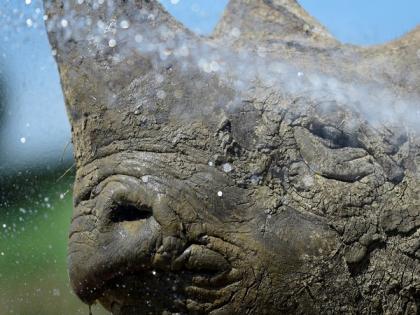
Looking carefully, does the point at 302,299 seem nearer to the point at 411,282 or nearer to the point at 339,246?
the point at 339,246

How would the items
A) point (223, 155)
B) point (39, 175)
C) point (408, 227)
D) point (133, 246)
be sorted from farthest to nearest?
point (39, 175) → point (408, 227) → point (223, 155) → point (133, 246)

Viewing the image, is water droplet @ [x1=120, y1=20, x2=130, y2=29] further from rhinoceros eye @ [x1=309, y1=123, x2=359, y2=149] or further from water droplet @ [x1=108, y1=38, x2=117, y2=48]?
rhinoceros eye @ [x1=309, y1=123, x2=359, y2=149]

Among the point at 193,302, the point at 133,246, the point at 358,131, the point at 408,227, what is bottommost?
the point at 193,302

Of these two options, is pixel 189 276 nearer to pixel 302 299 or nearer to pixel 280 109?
pixel 302 299

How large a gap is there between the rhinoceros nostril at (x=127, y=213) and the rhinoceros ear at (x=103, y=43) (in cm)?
40

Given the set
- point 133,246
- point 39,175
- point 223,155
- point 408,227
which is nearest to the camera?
point 133,246

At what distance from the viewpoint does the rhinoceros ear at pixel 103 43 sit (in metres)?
2.74

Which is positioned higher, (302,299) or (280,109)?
(280,109)

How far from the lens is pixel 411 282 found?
2832 mm

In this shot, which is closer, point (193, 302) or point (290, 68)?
point (193, 302)

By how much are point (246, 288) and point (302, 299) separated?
0.22 m

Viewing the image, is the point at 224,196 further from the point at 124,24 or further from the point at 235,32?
the point at 235,32

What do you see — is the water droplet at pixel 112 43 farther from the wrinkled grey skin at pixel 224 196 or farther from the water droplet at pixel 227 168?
the water droplet at pixel 227 168

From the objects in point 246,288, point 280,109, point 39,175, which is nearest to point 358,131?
point 280,109
